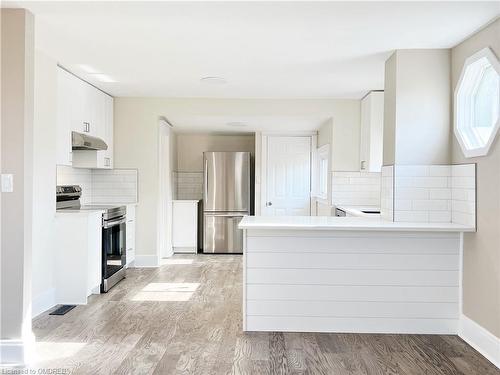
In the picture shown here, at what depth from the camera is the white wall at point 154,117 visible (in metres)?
5.69

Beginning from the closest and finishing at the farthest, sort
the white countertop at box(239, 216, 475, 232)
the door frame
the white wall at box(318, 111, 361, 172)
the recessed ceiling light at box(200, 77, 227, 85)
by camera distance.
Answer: the white countertop at box(239, 216, 475, 232) → the recessed ceiling light at box(200, 77, 227, 85) → the white wall at box(318, 111, 361, 172) → the door frame

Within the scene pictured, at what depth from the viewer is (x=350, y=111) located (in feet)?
18.7

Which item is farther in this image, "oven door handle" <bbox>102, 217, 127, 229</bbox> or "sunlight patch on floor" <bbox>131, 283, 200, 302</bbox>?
"oven door handle" <bbox>102, 217, 127, 229</bbox>

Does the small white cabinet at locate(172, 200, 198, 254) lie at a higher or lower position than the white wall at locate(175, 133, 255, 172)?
lower

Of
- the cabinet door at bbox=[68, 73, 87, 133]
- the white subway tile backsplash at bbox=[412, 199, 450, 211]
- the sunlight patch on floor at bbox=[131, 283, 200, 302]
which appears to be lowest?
the sunlight patch on floor at bbox=[131, 283, 200, 302]

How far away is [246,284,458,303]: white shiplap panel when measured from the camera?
330 centimetres

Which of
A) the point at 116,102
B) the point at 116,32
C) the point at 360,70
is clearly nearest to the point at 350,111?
the point at 360,70

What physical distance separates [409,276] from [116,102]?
416 cm

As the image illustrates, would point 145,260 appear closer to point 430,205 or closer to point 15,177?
point 15,177

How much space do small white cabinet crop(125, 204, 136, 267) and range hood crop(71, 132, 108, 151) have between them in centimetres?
86

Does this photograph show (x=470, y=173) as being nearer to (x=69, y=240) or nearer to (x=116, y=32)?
(x=116, y=32)

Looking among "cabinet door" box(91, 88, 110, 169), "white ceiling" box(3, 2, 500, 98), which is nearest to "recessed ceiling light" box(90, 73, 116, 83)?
"white ceiling" box(3, 2, 500, 98)

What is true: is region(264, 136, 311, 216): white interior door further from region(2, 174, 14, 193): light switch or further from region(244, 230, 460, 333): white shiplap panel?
region(2, 174, 14, 193): light switch

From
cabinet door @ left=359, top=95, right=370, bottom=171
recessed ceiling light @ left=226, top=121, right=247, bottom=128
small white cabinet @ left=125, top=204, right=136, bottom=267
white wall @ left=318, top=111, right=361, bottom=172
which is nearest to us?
cabinet door @ left=359, top=95, right=370, bottom=171
